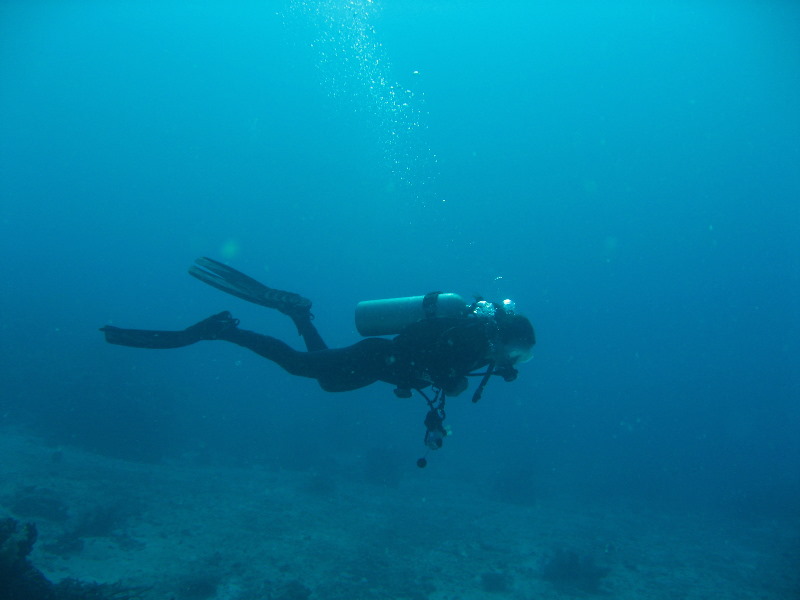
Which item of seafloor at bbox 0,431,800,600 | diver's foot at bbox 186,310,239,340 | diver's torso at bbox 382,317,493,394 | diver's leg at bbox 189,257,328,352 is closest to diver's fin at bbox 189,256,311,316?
diver's leg at bbox 189,257,328,352

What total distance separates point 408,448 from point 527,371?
80.2 metres

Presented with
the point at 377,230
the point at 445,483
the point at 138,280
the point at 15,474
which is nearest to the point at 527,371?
the point at 377,230

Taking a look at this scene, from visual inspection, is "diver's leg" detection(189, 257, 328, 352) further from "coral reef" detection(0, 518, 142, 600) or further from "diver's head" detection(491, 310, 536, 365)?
"coral reef" detection(0, 518, 142, 600)

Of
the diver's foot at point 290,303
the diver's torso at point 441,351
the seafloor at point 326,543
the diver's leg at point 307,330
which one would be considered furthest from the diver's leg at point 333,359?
the seafloor at point 326,543

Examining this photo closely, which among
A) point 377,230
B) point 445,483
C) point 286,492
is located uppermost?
point 377,230

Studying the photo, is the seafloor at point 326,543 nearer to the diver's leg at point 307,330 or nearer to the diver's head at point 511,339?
the diver's leg at point 307,330

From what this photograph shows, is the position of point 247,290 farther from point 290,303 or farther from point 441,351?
point 441,351

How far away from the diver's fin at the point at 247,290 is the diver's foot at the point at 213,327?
1.03 meters

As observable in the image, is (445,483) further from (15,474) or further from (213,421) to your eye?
(15,474)

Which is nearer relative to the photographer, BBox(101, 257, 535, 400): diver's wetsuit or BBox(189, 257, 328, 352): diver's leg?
BBox(101, 257, 535, 400): diver's wetsuit

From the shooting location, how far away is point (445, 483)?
26.2 metres

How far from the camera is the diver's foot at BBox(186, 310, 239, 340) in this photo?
20.2ft

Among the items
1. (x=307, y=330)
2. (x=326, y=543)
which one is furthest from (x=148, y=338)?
(x=326, y=543)

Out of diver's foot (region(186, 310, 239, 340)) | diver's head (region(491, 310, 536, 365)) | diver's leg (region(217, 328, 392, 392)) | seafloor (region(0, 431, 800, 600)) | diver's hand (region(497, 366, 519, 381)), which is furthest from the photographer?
seafloor (region(0, 431, 800, 600))
